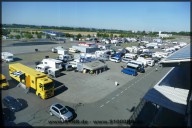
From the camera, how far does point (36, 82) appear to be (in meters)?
19.7

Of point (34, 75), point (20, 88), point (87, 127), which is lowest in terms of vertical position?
point (87, 127)

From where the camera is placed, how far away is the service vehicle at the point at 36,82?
62.7 ft

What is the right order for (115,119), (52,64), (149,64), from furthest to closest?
(149,64), (52,64), (115,119)

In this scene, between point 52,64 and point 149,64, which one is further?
point 149,64

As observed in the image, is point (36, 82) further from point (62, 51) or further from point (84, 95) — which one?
point (62, 51)

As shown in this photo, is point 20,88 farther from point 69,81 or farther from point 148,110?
point 148,110

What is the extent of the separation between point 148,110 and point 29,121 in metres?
11.7

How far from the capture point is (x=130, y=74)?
31.9 metres

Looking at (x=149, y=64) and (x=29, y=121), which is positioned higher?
(x=149, y=64)

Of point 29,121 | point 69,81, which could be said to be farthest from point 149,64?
point 29,121

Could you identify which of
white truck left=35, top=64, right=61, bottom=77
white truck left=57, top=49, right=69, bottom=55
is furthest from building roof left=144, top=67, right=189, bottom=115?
white truck left=57, top=49, right=69, bottom=55

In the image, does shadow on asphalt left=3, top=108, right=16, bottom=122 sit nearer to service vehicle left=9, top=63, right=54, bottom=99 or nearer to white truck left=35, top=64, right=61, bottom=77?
service vehicle left=9, top=63, right=54, bottom=99

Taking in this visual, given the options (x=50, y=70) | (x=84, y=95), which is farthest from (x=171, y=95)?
(x=50, y=70)

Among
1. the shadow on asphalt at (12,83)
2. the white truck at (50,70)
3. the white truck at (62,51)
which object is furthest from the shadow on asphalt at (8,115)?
the white truck at (62,51)
